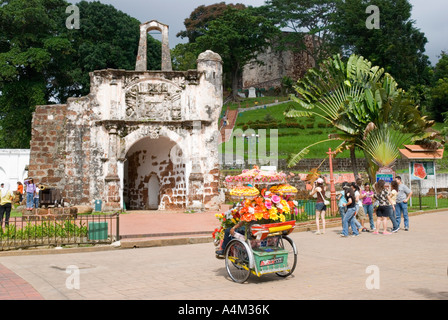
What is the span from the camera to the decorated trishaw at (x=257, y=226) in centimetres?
707

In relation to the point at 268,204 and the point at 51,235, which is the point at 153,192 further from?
the point at 268,204

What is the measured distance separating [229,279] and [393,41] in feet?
159

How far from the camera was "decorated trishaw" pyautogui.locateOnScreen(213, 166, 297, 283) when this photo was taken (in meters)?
7.07

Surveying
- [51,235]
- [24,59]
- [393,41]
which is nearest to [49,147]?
[51,235]

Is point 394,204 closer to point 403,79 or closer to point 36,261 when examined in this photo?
point 36,261

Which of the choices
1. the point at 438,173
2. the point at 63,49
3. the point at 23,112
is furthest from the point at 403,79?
the point at 23,112

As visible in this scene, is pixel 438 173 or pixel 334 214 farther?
pixel 438 173

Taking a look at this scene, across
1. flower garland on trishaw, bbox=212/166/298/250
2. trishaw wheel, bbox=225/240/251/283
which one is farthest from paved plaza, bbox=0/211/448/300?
flower garland on trishaw, bbox=212/166/298/250

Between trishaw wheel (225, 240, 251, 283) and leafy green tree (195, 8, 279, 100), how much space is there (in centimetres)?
5299

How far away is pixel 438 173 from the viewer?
28516 mm

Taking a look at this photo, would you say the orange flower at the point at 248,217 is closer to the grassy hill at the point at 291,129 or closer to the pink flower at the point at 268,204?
the pink flower at the point at 268,204

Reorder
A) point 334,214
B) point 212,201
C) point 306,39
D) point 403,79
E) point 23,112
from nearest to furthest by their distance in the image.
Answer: point 334,214, point 212,201, point 23,112, point 403,79, point 306,39

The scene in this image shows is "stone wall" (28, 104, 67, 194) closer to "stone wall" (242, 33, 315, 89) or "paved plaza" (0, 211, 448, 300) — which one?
"paved plaza" (0, 211, 448, 300)
